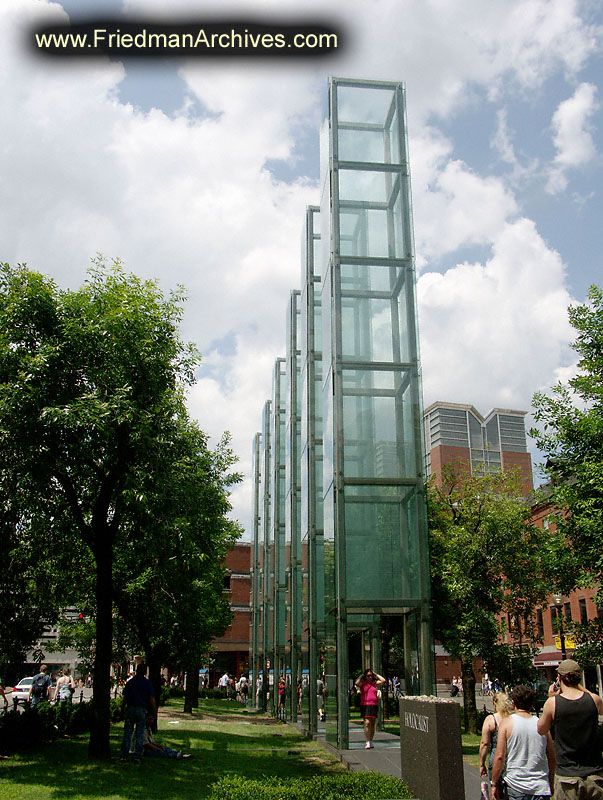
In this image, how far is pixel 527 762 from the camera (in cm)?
670

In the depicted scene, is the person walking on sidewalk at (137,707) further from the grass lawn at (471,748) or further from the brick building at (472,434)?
the brick building at (472,434)

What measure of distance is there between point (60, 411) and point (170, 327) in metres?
3.87

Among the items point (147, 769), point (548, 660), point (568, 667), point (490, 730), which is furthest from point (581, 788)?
point (548, 660)

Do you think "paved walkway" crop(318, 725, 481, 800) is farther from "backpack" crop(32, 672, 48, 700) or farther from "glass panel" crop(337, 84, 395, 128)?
"glass panel" crop(337, 84, 395, 128)

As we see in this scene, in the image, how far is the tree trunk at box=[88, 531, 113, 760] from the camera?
48.0 feet

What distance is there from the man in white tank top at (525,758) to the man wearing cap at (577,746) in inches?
12.3

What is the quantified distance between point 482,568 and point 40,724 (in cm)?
1585

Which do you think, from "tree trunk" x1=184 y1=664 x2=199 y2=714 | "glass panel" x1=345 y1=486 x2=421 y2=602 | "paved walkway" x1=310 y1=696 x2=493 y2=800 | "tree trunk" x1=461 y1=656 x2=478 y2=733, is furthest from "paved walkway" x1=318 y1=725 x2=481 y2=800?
"tree trunk" x1=184 y1=664 x2=199 y2=714

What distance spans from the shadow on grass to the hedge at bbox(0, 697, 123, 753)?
0.34 metres

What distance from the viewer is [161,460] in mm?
15211

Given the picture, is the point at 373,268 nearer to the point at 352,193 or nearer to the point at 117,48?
the point at 352,193

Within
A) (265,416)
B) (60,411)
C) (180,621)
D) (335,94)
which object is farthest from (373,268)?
(265,416)

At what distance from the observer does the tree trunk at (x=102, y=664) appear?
575 inches

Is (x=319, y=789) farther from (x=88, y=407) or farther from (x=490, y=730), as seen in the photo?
(x=88, y=407)
